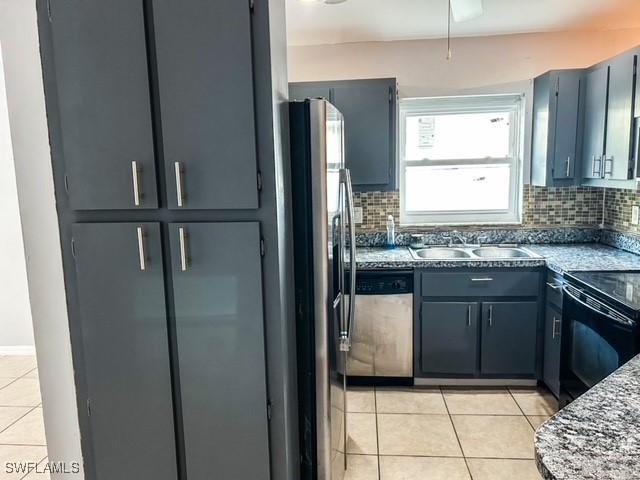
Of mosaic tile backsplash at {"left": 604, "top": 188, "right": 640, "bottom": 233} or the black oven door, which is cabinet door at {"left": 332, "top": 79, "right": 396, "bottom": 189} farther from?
mosaic tile backsplash at {"left": 604, "top": 188, "right": 640, "bottom": 233}

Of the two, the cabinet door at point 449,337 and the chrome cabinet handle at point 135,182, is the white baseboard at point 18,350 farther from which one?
the cabinet door at point 449,337

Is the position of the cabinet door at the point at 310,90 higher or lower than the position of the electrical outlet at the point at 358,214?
higher

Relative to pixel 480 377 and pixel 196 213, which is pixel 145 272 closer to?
pixel 196 213

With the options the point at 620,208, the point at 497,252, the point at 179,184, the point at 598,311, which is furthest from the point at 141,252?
the point at 620,208

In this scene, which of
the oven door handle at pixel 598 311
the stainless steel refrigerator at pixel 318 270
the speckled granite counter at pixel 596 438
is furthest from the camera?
the oven door handle at pixel 598 311

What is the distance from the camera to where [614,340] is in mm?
2131

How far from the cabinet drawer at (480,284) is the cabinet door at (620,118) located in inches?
31.5

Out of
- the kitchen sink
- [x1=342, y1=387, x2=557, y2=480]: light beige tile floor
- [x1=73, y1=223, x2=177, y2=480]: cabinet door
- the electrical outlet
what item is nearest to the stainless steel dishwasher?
[x1=342, y1=387, x2=557, y2=480]: light beige tile floor

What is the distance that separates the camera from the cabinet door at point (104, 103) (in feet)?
5.22

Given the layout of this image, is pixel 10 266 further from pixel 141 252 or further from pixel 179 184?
pixel 179 184

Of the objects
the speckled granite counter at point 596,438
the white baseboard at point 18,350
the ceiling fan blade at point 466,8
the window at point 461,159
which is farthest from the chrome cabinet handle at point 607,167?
the white baseboard at point 18,350

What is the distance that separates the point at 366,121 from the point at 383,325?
1435 mm

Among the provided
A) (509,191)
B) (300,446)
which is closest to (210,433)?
(300,446)

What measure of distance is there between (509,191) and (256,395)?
9.12ft
